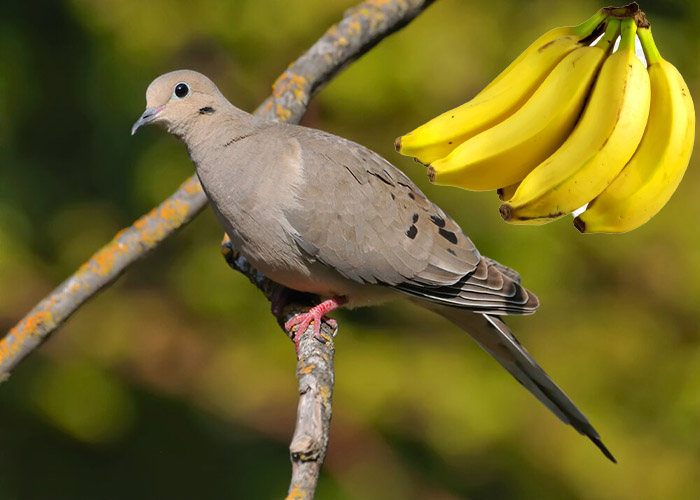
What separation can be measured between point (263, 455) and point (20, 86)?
1.73 metres

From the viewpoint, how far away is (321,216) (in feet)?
6.92

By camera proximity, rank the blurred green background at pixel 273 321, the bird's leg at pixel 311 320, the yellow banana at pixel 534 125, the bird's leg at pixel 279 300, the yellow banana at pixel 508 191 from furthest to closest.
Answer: the blurred green background at pixel 273 321
the bird's leg at pixel 279 300
the bird's leg at pixel 311 320
the yellow banana at pixel 508 191
the yellow banana at pixel 534 125

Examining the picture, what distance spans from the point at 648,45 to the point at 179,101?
3.96 feet

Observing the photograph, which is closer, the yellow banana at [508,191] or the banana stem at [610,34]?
the banana stem at [610,34]

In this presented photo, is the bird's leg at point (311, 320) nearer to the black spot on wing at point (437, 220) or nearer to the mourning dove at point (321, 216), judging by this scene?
the mourning dove at point (321, 216)

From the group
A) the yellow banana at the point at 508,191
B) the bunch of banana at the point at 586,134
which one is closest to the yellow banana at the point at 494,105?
the bunch of banana at the point at 586,134

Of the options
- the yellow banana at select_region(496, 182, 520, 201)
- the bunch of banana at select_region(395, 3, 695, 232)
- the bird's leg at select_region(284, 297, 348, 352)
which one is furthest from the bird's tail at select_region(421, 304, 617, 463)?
the bunch of banana at select_region(395, 3, 695, 232)

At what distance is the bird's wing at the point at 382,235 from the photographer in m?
2.12

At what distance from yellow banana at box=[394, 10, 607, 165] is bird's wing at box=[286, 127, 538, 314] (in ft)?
1.22

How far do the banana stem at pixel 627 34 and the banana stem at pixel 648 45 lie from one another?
13 mm

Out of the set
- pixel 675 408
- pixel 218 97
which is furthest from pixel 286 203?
pixel 675 408

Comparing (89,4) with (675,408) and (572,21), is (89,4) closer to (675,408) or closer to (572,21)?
(572,21)

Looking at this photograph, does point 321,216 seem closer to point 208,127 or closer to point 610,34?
point 208,127

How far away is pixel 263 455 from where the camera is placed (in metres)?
2.96
